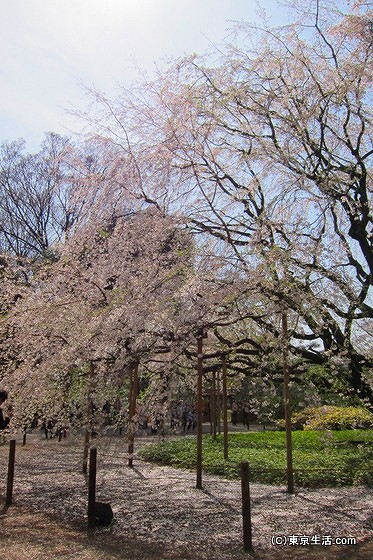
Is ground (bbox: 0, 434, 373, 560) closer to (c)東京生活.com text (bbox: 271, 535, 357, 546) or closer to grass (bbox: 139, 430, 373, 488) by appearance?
(c)東京生活.com text (bbox: 271, 535, 357, 546)

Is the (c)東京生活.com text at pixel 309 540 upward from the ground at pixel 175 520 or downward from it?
A: upward

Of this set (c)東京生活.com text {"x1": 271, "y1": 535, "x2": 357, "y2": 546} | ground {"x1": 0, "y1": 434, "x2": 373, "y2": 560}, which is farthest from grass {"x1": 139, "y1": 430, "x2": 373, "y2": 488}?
(c)東京生活.com text {"x1": 271, "y1": 535, "x2": 357, "y2": 546}

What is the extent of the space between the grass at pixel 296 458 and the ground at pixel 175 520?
49 cm

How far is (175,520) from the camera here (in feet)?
17.2

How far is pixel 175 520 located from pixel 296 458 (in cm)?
462

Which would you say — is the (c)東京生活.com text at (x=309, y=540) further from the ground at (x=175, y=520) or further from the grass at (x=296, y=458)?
the grass at (x=296, y=458)

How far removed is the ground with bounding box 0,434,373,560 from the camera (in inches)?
162

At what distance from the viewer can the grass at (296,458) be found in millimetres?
7309

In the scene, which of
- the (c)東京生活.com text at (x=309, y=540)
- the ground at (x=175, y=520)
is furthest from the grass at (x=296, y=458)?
the (c)東京生活.com text at (x=309, y=540)

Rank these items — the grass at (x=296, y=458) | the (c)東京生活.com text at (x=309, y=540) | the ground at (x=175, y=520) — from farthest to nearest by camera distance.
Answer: the grass at (x=296, y=458)
the (c)東京生活.com text at (x=309, y=540)
the ground at (x=175, y=520)

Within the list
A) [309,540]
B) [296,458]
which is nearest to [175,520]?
[309,540]

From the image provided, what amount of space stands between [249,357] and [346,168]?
551 cm

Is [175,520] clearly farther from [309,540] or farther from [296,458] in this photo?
[296,458]

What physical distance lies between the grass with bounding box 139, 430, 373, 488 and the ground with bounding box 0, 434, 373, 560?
49cm
